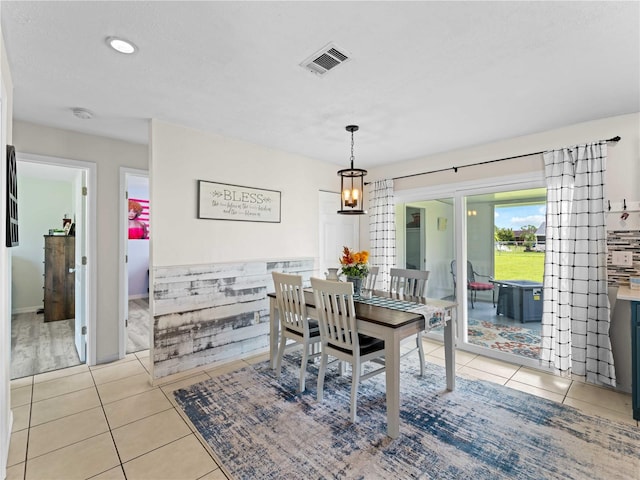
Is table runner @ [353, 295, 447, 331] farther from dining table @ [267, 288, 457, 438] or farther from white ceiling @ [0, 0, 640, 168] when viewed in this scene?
white ceiling @ [0, 0, 640, 168]

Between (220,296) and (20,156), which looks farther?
(220,296)

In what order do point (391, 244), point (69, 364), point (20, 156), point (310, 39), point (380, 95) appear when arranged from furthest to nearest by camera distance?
point (391, 244), point (69, 364), point (20, 156), point (380, 95), point (310, 39)

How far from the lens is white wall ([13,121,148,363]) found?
3.22 meters

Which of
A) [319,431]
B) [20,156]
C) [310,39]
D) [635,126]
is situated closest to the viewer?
[310,39]

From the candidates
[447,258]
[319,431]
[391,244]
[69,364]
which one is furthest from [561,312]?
[69,364]

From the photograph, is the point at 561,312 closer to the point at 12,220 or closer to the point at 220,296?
the point at 220,296

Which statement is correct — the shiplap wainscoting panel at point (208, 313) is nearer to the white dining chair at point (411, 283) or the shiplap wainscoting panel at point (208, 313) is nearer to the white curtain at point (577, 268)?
the white dining chair at point (411, 283)

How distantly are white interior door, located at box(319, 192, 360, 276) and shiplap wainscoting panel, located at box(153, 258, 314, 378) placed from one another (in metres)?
0.91

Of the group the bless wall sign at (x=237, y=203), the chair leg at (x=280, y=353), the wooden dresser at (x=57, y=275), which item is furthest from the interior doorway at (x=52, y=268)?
the chair leg at (x=280, y=353)

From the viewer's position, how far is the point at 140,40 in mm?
1739

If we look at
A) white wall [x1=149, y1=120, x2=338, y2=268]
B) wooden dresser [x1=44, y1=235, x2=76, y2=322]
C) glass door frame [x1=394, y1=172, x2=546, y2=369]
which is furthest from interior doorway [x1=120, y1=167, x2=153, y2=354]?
glass door frame [x1=394, y1=172, x2=546, y2=369]

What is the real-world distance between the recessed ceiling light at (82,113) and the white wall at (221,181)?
504mm

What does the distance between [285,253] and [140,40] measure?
2.65m

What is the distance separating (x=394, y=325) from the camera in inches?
81.0
